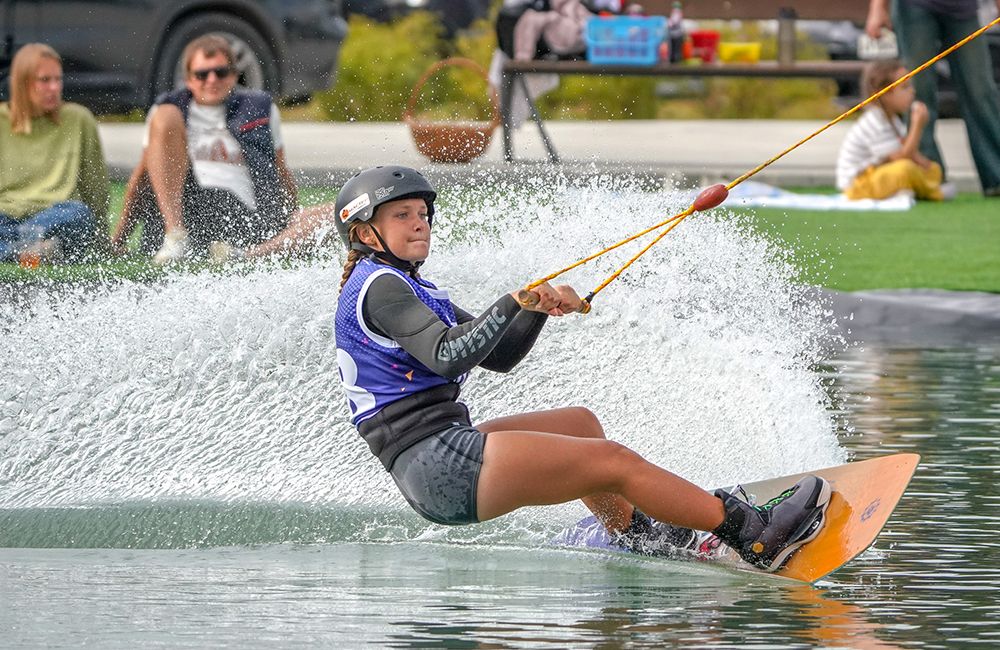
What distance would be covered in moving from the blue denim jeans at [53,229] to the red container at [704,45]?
812 centimetres

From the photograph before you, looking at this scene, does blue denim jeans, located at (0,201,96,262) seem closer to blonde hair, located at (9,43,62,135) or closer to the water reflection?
blonde hair, located at (9,43,62,135)

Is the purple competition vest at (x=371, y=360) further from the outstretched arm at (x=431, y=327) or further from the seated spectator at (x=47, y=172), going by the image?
the seated spectator at (x=47, y=172)

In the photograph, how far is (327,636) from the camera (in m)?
5.02

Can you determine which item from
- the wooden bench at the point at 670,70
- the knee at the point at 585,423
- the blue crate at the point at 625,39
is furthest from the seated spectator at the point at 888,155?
the knee at the point at 585,423

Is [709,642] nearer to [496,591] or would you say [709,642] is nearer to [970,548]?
[496,591]

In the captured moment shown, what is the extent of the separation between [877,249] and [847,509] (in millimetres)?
8022

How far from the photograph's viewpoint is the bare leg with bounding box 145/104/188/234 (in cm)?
1181

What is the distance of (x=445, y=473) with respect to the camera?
5742 millimetres

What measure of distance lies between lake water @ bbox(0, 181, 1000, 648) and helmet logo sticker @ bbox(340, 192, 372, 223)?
102cm

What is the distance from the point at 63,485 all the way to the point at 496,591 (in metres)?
2.26

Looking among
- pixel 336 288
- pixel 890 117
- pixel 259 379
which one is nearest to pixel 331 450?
pixel 259 379

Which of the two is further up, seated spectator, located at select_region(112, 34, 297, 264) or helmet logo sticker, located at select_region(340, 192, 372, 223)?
helmet logo sticker, located at select_region(340, 192, 372, 223)

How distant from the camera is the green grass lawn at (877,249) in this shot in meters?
11.6

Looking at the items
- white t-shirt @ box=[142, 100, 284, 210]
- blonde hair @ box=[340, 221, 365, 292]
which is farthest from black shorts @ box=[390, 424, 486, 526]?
white t-shirt @ box=[142, 100, 284, 210]
